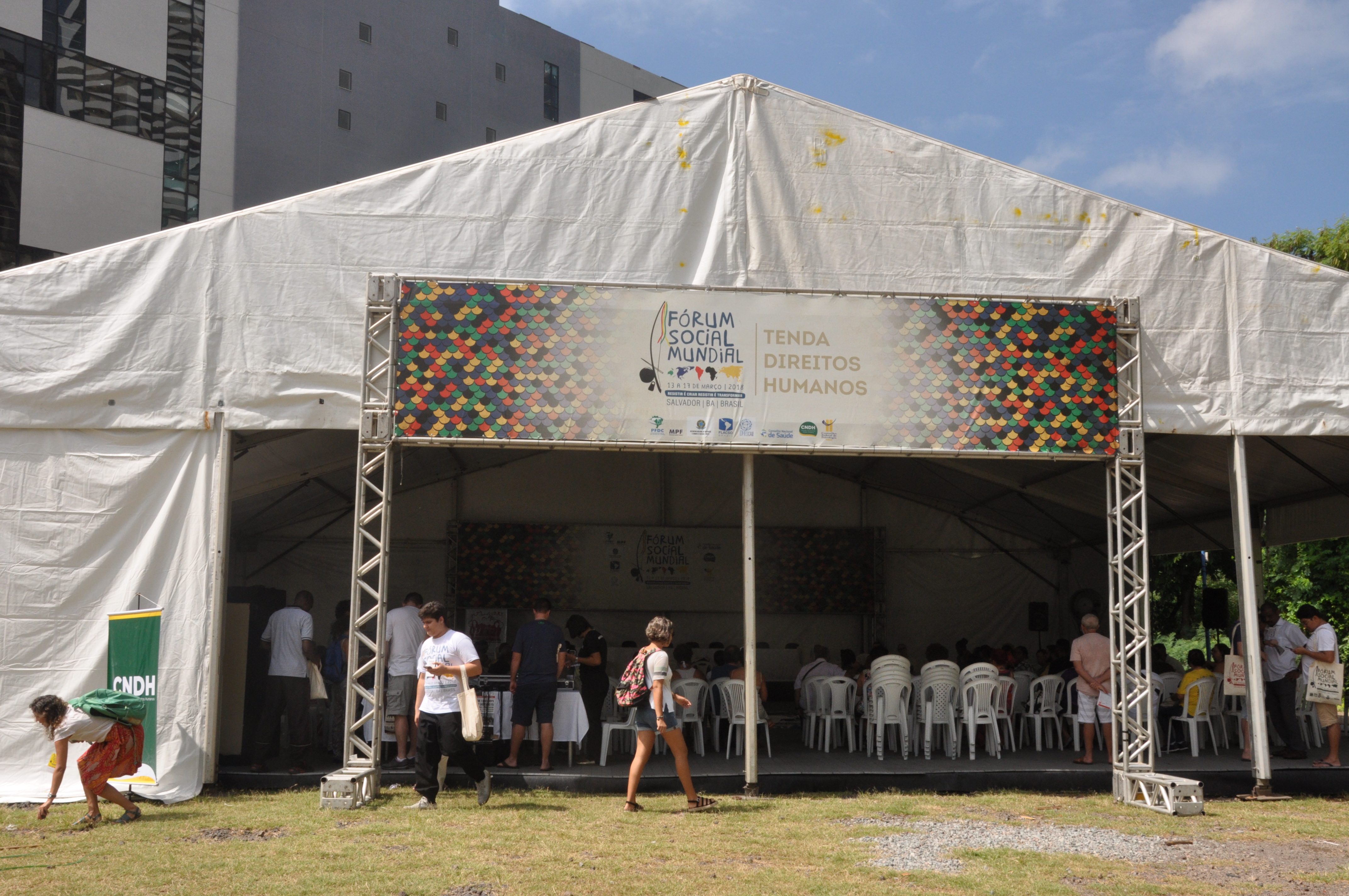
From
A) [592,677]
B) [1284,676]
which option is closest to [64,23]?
[592,677]

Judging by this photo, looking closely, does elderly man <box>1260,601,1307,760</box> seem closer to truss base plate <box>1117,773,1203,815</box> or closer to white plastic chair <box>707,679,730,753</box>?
truss base plate <box>1117,773,1203,815</box>

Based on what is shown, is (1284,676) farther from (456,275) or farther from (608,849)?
(456,275)

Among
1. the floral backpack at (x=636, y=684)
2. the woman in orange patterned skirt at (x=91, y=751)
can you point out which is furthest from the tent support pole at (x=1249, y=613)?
the woman in orange patterned skirt at (x=91, y=751)

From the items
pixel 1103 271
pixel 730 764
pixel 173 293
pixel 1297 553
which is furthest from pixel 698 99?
pixel 1297 553

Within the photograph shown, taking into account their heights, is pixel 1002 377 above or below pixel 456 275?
below

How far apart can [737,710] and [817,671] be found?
1409 mm

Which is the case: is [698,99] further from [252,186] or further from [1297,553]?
[252,186]

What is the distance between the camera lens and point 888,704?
894 cm

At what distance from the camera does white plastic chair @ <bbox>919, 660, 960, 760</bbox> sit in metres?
Answer: 8.86

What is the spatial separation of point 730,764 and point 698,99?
16.6 ft

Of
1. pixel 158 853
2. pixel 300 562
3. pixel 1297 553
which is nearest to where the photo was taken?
pixel 158 853

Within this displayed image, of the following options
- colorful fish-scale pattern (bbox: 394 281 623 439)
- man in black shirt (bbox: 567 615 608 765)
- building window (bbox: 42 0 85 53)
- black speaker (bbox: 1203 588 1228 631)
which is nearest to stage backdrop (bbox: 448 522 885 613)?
black speaker (bbox: 1203 588 1228 631)

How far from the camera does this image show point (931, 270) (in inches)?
311

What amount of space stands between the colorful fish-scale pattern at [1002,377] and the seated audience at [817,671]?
321cm
